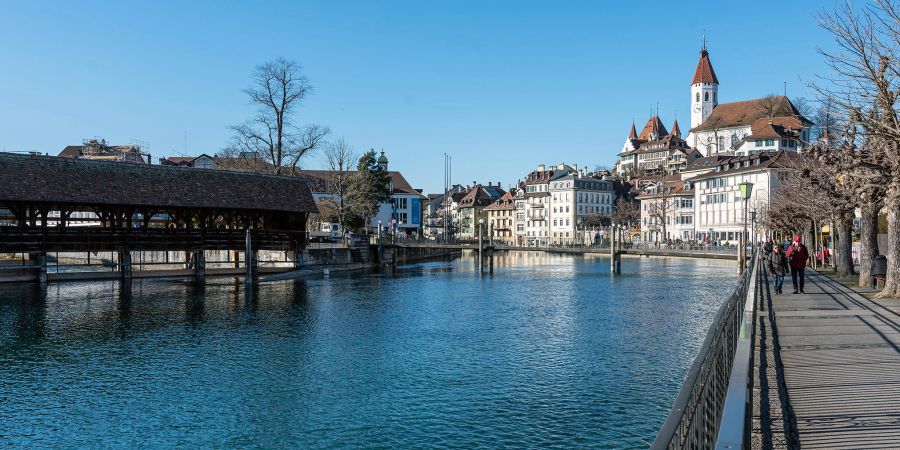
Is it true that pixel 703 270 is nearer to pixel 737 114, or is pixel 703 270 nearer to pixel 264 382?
pixel 264 382

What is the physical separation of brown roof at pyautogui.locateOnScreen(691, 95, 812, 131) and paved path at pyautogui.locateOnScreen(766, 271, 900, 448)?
355ft

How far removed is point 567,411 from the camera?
13078 millimetres

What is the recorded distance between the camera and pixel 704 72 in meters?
143

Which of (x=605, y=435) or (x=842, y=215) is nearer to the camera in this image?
(x=605, y=435)

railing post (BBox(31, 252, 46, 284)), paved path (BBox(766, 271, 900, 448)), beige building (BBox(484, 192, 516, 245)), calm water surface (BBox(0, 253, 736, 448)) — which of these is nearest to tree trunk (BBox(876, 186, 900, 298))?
paved path (BBox(766, 271, 900, 448))

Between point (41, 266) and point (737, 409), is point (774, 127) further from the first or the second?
point (737, 409)

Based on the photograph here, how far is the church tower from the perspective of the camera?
142750mm

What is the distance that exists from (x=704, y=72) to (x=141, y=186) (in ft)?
412

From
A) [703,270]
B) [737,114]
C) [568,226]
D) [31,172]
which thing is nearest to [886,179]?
[703,270]

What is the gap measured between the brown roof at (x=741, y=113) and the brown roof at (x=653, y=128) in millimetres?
22658

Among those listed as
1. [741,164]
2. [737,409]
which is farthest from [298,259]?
[741,164]

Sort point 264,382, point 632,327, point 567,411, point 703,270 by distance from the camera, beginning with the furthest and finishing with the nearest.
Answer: point 703,270, point 632,327, point 264,382, point 567,411

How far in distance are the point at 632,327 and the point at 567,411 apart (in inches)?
422

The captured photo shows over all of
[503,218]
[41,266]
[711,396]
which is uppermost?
[503,218]
